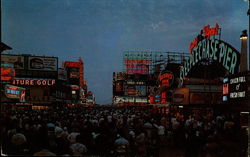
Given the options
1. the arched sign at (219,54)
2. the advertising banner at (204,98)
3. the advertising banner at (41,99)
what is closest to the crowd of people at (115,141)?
the arched sign at (219,54)

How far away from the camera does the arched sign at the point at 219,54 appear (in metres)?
17.9

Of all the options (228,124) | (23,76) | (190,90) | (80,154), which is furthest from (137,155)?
(23,76)

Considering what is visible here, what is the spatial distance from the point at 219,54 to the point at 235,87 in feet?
16.2

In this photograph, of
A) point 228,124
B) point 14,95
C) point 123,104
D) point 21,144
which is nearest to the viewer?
point 21,144

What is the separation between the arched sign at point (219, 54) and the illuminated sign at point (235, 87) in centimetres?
171

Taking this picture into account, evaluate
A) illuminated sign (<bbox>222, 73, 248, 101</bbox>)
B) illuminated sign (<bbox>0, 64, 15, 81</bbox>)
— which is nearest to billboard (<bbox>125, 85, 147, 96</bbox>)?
illuminated sign (<bbox>0, 64, 15, 81</bbox>)

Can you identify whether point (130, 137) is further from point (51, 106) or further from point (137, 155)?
point (51, 106)

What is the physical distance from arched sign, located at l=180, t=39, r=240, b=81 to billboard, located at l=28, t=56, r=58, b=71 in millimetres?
48066

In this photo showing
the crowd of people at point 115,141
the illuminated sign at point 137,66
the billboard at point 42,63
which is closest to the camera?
the crowd of people at point 115,141

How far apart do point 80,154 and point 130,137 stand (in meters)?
4.33

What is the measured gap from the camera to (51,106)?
63594 mm

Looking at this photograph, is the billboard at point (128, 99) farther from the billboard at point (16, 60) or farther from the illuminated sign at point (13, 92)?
the illuminated sign at point (13, 92)

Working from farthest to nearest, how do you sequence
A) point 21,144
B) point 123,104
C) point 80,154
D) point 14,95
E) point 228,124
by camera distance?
point 123,104 < point 14,95 < point 228,124 < point 21,144 < point 80,154

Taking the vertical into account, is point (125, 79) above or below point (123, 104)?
above
